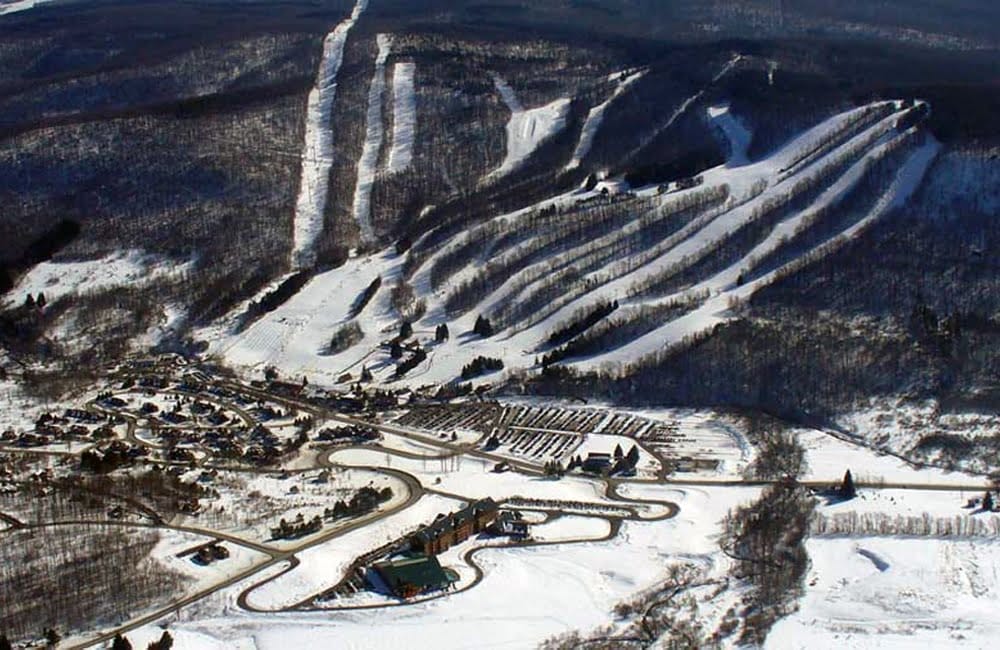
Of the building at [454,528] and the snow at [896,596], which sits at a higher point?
the building at [454,528]

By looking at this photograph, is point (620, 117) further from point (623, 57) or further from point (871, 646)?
point (871, 646)

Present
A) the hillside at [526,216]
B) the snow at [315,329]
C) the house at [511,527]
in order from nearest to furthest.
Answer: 1. the house at [511,527]
2. the hillside at [526,216]
3. the snow at [315,329]

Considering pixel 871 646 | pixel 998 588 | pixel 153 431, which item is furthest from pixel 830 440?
pixel 153 431

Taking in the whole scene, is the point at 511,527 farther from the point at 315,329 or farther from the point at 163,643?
the point at 315,329

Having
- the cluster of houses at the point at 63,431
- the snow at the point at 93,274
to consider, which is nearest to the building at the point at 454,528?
the cluster of houses at the point at 63,431

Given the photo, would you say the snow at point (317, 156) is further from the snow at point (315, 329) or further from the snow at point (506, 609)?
the snow at point (506, 609)

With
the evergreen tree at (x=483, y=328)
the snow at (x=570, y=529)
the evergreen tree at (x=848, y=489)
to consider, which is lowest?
the evergreen tree at (x=848, y=489)

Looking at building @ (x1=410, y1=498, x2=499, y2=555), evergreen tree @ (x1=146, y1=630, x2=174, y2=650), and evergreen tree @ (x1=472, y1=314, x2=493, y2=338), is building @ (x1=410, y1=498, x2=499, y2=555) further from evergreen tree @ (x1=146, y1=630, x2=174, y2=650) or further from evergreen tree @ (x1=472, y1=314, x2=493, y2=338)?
evergreen tree @ (x1=472, y1=314, x2=493, y2=338)
